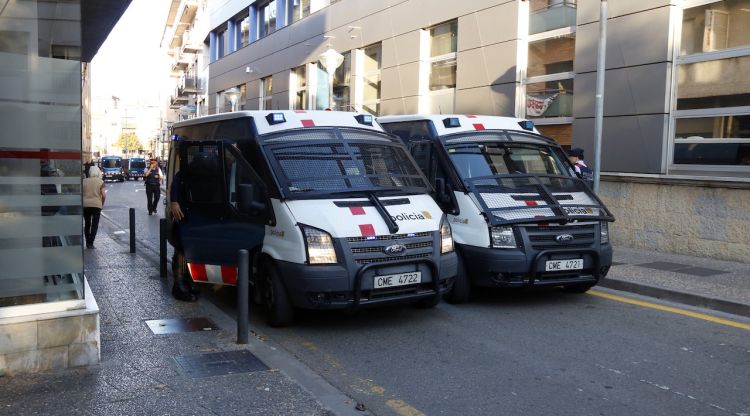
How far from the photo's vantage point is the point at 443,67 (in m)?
17.9

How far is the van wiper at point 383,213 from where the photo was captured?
6.25 m

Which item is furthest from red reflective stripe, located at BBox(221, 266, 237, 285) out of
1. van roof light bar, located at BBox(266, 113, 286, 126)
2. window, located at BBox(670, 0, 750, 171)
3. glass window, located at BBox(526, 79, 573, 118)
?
glass window, located at BBox(526, 79, 573, 118)

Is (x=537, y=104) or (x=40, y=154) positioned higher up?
(x=537, y=104)

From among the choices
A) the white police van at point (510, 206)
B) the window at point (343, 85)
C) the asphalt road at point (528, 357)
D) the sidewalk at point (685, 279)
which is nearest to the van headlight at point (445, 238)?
the white police van at point (510, 206)

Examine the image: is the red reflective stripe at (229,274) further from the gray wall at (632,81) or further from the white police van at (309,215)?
the gray wall at (632,81)

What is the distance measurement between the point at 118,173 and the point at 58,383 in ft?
169

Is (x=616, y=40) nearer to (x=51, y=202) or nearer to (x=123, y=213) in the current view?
(x=51, y=202)

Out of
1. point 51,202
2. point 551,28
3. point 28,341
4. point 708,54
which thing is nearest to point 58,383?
point 28,341

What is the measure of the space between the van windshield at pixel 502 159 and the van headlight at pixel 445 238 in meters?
1.16

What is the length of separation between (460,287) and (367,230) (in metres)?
1.85

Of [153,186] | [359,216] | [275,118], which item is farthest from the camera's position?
[153,186]

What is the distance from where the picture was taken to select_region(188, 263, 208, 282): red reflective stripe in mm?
7489

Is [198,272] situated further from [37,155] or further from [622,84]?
[622,84]

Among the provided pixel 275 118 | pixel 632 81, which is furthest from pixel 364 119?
pixel 632 81
